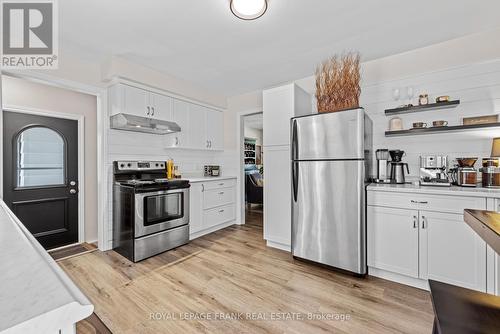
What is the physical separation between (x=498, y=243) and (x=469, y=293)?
33cm

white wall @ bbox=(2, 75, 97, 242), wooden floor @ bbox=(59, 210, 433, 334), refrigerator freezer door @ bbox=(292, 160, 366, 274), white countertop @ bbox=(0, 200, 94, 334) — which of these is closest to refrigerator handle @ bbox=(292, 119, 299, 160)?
refrigerator freezer door @ bbox=(292, 160, 366, 274)

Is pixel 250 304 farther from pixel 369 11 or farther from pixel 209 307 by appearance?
pixel 369 11

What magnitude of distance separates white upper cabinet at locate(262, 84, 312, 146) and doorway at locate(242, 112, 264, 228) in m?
1.16

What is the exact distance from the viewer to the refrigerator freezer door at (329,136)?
2.22 metres

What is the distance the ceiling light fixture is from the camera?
6.01 feet

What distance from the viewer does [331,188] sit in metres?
2.36

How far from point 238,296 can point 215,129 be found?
3.15m

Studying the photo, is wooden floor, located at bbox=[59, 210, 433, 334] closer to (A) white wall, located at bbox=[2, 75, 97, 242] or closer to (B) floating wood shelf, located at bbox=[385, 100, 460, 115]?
(A) white wall, located at bbox=[2, 75, 97, 242]

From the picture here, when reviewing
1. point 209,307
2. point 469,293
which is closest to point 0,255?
point 469,293

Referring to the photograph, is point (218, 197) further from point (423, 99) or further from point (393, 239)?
point (423, 99)

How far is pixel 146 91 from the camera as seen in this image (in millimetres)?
3199

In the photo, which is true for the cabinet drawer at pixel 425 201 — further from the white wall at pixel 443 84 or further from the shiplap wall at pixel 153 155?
the shiplap wall at pixel 153 155

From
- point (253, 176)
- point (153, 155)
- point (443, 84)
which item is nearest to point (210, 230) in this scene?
point (153, 155)

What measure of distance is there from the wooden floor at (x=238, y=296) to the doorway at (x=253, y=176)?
1888 mm
